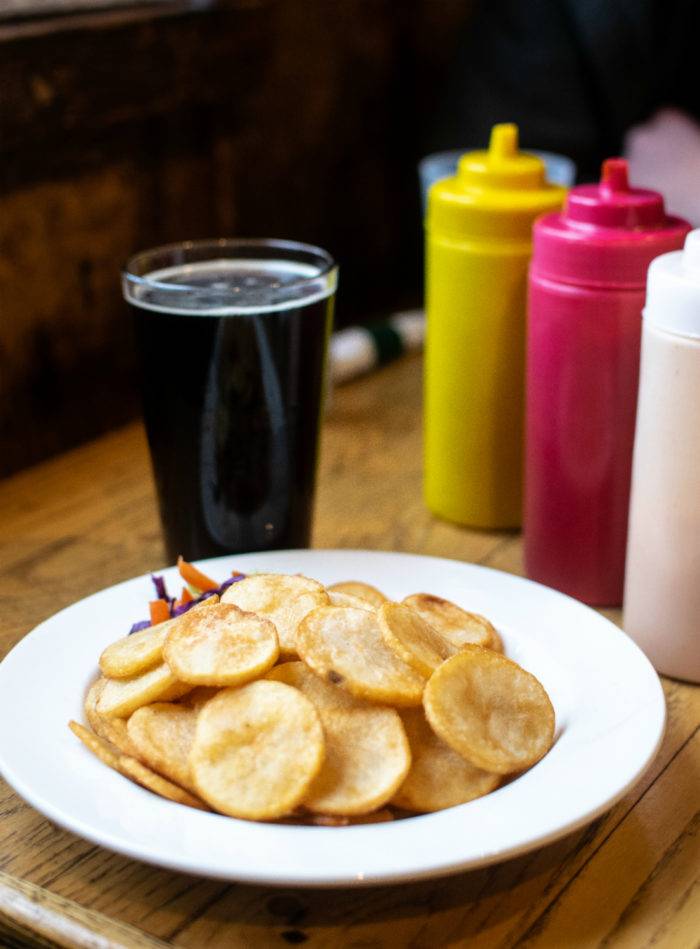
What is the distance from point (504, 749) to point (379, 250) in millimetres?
1365

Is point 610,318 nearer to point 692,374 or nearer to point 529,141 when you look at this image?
point 692,374

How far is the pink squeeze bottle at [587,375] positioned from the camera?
2.47 feet

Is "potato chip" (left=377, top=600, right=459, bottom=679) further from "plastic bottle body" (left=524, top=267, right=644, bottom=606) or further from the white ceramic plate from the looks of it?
"plastic bottle body" (left=524, top=267, right=644, bottom=606)

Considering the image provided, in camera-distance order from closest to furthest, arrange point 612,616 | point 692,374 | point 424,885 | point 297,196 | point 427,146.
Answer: point 424,885 < point 692,374 < point 612,616 < point 297,196 < point 427,146

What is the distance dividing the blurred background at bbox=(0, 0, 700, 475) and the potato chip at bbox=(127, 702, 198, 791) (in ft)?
0.96

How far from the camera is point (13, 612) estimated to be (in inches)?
33.4

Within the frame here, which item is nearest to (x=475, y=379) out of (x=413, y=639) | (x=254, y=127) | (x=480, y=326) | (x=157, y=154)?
(x=480, y=326)

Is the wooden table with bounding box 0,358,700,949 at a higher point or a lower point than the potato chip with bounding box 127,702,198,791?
lower

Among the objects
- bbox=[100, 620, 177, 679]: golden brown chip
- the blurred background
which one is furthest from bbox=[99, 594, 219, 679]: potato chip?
the blurred background

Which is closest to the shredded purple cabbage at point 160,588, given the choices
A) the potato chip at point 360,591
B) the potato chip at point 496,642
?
the potato chip at point 360,591

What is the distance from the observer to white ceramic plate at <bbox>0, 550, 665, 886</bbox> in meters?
0.50

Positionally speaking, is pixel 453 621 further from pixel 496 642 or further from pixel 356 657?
pixel 356 657

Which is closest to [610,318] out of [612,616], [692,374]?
[692,374]

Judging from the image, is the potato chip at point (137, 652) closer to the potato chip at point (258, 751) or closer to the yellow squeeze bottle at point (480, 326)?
the potato chip at point (258, 751)
